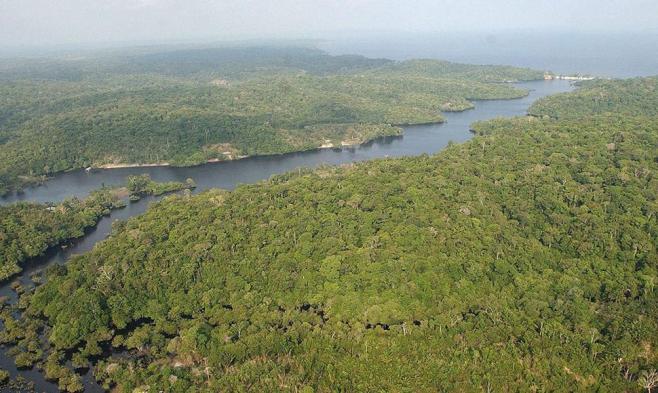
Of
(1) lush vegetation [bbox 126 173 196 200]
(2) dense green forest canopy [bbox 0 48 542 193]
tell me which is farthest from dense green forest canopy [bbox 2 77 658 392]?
(2) dense green forest canopy [bbox 0 48 542 193]

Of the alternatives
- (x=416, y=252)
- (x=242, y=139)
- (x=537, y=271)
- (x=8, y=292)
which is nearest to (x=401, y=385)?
(x=416, y=252)

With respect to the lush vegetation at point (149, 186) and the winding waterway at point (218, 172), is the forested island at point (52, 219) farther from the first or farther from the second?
the winding waterway at point (218, 172)

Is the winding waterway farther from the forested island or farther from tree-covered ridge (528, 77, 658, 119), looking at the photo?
tree-covered ridge (528, 77, 658, 119)

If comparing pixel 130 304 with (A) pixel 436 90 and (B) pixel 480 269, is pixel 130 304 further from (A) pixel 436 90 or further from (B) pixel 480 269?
(A) pixel 436 90

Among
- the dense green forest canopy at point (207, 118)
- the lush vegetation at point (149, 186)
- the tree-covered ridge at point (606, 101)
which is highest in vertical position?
the tree-covered ridge at point (606, 101)

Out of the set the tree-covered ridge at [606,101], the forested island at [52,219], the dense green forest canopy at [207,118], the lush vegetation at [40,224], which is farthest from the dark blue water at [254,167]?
the tree-covered ridge at [606,101]

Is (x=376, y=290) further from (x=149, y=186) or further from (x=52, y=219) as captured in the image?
(x=149, y=186)
